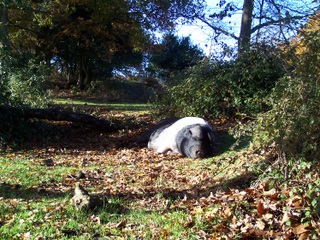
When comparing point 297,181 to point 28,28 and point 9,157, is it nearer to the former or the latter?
point 9,157

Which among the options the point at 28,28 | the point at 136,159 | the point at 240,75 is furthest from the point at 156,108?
the point at 28,28

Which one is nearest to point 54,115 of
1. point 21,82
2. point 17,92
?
point 17,92

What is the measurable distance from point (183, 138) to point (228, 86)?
3863 millimetres

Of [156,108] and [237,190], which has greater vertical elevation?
[156,108]

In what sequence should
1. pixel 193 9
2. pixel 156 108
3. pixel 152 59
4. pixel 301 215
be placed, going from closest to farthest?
pixel 301 215, pixel 156 108, pixel 193 9, pixel 152 59

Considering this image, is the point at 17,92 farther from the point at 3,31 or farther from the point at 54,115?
the point at 3,31

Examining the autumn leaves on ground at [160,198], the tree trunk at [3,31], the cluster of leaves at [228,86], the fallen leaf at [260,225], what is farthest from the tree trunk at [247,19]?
the fallen leaf at [260,225]

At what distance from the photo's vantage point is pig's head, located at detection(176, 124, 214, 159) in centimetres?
872

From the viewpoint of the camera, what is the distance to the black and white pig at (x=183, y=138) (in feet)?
28.9

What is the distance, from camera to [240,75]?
12.2m

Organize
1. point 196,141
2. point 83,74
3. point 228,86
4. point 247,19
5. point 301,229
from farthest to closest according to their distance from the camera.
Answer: point 83,74, point 247,19, point 228,86, point 196,141, point 301,229

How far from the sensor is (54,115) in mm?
11820

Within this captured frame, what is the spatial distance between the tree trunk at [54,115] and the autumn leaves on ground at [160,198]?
2271 mm

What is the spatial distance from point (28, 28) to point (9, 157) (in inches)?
569
